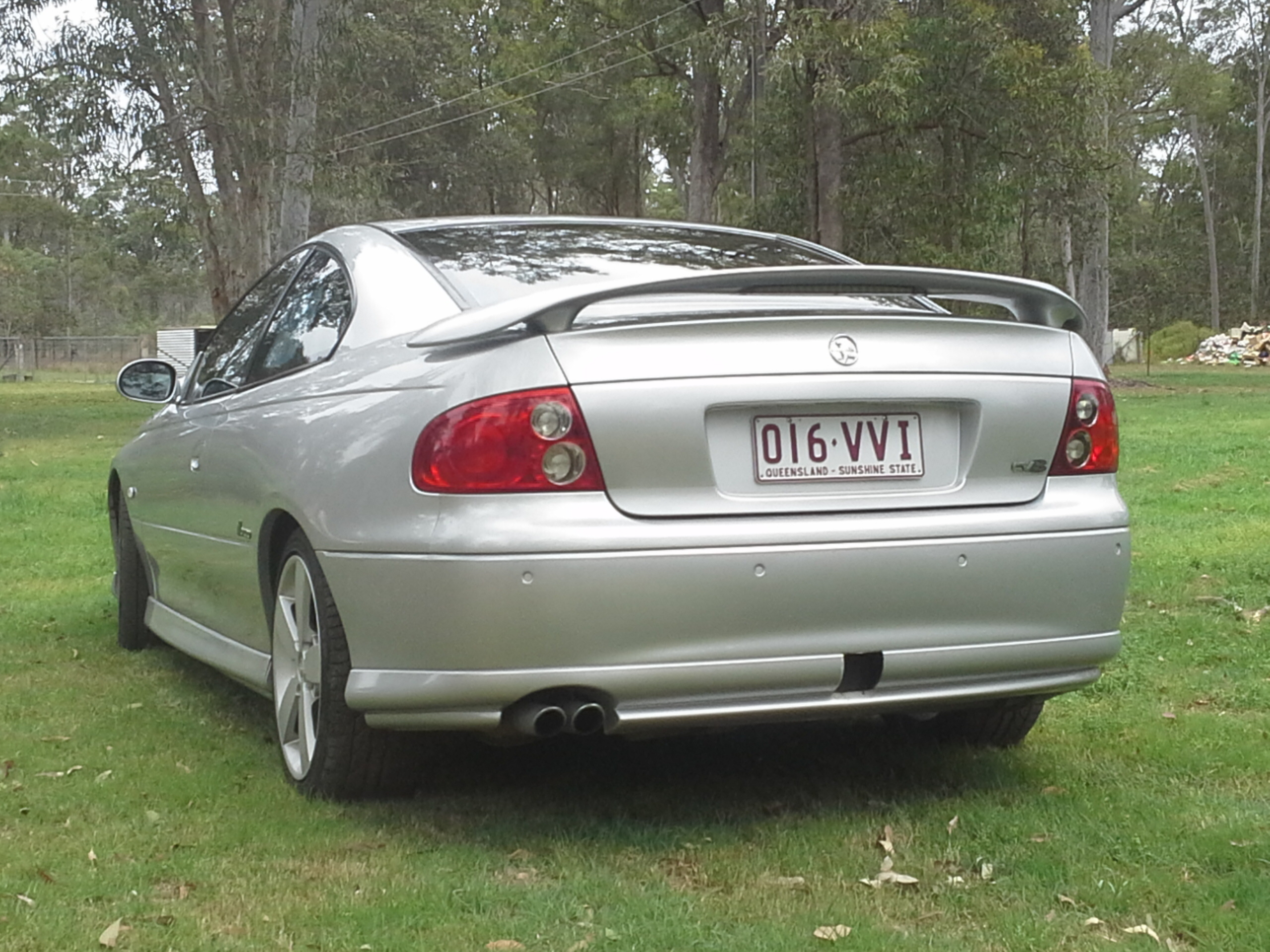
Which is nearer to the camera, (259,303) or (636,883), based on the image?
(636,883)

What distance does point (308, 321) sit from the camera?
188 inches

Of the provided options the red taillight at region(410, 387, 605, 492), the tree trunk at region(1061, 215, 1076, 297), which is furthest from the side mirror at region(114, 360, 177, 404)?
the tree trunk at region(1061, 215, 1076, 297)

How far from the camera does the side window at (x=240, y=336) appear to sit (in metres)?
5.23

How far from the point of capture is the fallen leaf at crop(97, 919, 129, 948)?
10.6ft

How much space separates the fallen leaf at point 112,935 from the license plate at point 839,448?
156 cm

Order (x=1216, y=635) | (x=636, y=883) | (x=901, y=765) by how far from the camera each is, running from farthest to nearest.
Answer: (x=1216, y=635) < (x=901, y=765) < (x=636, y=883)

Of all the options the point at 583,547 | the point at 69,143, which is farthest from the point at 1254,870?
the point at 69,143

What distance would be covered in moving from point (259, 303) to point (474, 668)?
7.33 ft

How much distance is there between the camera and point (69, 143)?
91.2ft

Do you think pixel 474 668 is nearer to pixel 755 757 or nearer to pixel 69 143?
pixel 755 757

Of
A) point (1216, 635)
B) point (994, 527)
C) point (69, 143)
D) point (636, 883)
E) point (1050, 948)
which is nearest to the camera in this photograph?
point (1050, 948)

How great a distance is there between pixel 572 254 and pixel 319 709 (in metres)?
1.35

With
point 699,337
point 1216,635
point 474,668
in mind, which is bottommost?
point 1216,635

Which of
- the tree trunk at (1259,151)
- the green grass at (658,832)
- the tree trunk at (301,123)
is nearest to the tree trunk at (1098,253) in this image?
the tree trunk at (301,123)
